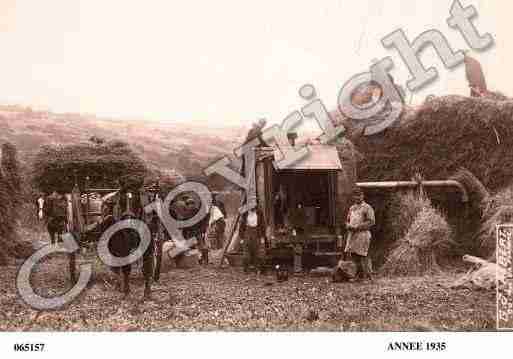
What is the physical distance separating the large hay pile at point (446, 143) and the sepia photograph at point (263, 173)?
4 cm

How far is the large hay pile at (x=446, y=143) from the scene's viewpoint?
9.98m

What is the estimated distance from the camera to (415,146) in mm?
10984

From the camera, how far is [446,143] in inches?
419

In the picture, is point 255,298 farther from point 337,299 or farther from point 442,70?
point 442,70

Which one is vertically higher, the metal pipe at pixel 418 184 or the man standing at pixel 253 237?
the metal pipe at pixel 418 184

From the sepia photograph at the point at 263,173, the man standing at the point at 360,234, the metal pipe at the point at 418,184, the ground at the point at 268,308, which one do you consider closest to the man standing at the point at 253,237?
the sepia photograph at the point at 263,173

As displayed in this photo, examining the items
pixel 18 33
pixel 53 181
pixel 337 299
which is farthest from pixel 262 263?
pixel 18 33

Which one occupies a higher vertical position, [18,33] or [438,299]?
[18,33]

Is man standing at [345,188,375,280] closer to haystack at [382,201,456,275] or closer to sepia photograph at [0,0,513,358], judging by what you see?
sepia photograph at [0,0,513,358]

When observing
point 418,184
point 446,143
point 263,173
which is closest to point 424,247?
point 418,184

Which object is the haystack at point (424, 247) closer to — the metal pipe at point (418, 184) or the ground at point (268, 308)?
the ground at point (268, 308)

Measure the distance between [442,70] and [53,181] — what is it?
780 centimetres

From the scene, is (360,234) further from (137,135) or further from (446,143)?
(137,135)

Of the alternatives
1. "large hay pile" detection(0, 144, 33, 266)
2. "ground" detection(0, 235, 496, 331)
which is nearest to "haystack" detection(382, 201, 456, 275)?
"ground" detection(0, 235, 496, 331)
